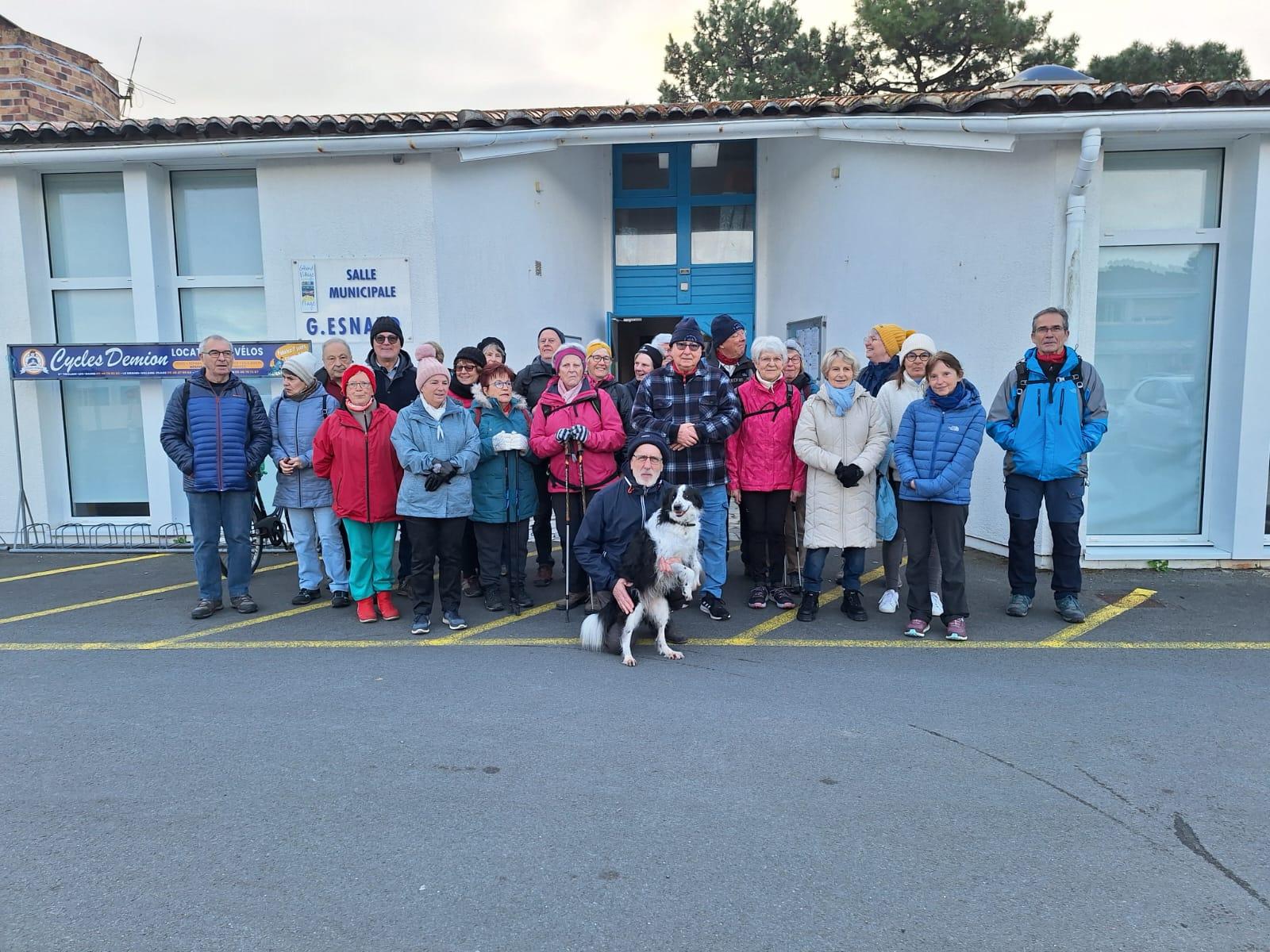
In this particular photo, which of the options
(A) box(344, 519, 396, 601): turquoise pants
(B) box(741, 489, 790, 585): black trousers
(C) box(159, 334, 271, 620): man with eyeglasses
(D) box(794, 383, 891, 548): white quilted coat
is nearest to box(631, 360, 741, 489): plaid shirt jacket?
(B) box(741, 489, 790, 585): black trousers

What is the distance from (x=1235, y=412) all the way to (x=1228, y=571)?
1332mm

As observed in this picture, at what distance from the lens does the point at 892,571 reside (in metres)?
6.20

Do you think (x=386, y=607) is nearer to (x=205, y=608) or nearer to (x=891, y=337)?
(x=205, y=608)

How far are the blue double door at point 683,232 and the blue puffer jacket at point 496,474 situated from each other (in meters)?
6.59

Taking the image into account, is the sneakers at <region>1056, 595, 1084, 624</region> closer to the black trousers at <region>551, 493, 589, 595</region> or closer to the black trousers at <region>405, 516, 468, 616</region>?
the black trousers at <region>551, 493, 589, 595</region>

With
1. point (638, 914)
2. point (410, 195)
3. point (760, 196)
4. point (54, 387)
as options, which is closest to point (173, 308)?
point (54, 387)

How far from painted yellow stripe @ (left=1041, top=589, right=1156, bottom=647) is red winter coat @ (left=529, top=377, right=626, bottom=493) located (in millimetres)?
3114

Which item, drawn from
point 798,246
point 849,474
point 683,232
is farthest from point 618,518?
point 683,232

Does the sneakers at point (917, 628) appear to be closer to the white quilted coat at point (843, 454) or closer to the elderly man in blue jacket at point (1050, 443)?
the white quilted coat at point (843, 454)

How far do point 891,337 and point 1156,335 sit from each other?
8.86 ft

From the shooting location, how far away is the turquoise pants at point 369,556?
237 inches

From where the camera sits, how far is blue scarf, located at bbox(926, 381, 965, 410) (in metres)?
5.38

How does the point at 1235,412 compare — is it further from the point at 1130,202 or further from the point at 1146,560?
the point at 1130,202

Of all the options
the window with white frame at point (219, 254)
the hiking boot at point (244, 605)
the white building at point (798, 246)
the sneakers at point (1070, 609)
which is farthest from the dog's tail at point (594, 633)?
the window with white frame at point (219, 254)
